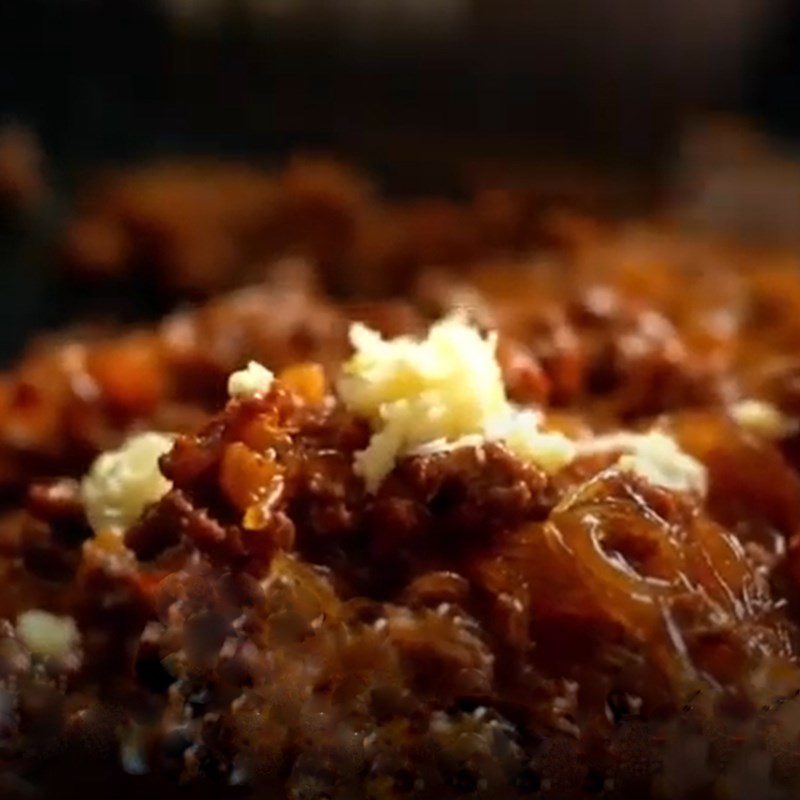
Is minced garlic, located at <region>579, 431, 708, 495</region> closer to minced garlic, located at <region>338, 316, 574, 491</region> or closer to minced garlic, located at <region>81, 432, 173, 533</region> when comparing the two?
minced garlic, located at <region>338, 316, 574, 491</region>

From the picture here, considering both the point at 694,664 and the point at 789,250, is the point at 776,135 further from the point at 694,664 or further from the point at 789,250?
the point at 694,664

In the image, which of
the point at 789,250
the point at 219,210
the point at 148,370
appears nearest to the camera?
the point at 148,370

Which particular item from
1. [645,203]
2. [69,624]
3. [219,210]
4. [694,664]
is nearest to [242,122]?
[219,210]

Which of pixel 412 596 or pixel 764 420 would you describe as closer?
pixel 412 596

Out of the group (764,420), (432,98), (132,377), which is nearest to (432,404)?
(764,420)

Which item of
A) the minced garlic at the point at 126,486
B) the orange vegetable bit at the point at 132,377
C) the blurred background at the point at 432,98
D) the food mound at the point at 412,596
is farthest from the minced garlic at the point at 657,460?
the blurred background at the point at 432,98

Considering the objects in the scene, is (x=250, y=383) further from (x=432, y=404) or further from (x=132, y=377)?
(x=132, y=377)

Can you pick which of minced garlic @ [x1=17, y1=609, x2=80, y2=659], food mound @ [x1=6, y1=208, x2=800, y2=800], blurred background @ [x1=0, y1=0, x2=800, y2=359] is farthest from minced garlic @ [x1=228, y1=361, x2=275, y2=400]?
blurred background @ [x1=0, y1=0, x2=800, y2=359]
